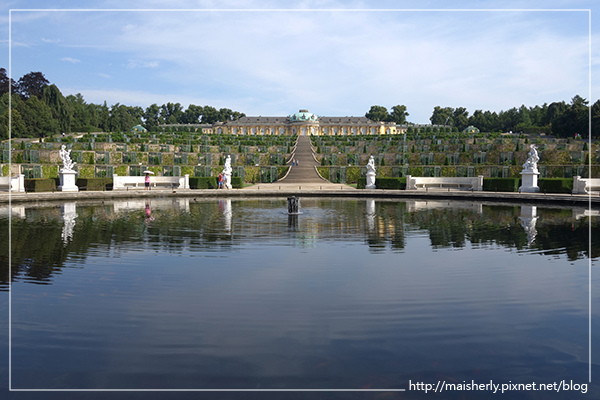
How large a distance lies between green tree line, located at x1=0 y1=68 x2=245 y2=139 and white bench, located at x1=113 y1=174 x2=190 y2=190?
101 feet

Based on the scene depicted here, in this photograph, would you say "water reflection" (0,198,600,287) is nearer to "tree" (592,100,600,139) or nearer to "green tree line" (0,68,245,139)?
"green tree line" (0,68,245,139)

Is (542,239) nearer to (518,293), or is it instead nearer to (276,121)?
(518,293)

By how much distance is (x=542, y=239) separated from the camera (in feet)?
46.1

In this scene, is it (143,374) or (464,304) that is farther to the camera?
(464,304)

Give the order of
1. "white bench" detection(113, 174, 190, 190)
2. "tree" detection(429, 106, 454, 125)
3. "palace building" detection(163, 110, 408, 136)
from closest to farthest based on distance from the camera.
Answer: "white bench" detection(113, 174, 190, 190), "palace building" detection(163, 110, 408, 136), "tree" detection(429, 106, 454, 125)

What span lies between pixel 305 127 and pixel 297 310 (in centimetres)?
14855

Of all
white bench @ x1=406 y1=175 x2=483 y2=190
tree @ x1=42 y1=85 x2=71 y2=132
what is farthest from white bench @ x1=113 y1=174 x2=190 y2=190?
tree @ x1=42 y1=85 x2=71 y2=132

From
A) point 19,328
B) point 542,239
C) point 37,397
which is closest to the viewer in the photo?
point 37,397

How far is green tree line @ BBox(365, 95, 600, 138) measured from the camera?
92412 mm

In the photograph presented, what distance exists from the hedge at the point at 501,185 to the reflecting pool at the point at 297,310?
68.4ft

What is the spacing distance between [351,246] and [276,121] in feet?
501

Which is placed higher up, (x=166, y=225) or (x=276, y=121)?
(x=276, y=121)

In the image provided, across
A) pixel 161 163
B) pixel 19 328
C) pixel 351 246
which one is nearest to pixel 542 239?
pixel 351 246

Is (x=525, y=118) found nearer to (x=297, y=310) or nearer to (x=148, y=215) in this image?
(x=148, y=215)
